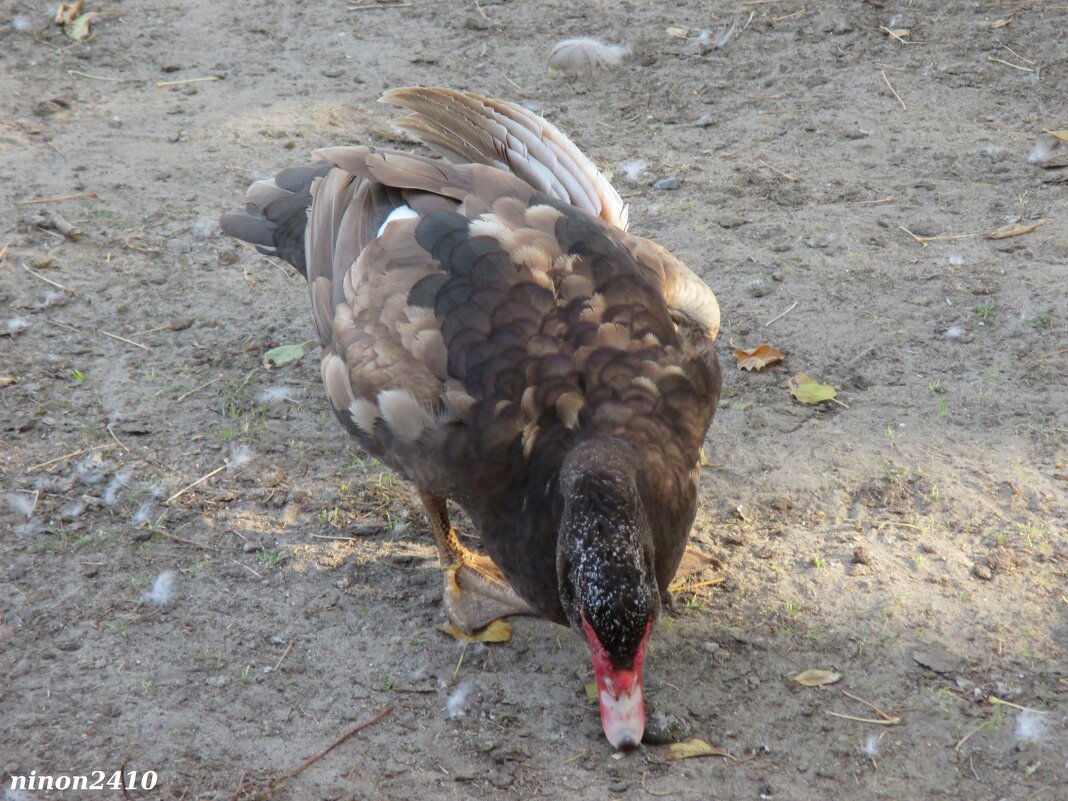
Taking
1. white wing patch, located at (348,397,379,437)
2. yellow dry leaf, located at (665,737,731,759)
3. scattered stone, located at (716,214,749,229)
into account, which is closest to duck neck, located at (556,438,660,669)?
yellow dry leaf, located at (665,737,731,759)

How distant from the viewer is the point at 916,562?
149 inches

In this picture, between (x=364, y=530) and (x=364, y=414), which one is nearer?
(x=364, y=414)

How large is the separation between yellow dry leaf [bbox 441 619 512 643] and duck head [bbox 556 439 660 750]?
0.63 metres

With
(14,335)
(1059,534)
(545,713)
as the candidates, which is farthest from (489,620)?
(14,335)

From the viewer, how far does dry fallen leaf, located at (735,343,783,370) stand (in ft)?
15.6

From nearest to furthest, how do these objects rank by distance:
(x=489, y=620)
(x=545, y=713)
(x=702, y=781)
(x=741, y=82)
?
1. (x=702, y=781)
2. (x=545, y=713)
3. (x=489, y=620)
4. (x=741, y=82)

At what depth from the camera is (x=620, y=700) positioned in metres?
3.12

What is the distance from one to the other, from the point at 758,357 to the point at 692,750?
2.06m

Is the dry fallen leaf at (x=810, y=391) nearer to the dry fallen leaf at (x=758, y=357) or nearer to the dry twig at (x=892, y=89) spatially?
the dry fallen leaf at (x=758, y=357)

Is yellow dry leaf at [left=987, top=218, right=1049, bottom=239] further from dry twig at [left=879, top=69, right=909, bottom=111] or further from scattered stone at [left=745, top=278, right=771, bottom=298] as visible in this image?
dry twig at [left=879, top=69, right=909, bottom=111]

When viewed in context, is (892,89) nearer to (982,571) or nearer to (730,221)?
(730,221)

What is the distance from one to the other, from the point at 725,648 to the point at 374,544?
1388 millimetres

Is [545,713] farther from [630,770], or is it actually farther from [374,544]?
[374,544]

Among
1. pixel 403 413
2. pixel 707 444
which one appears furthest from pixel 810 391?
pixel 403 413
